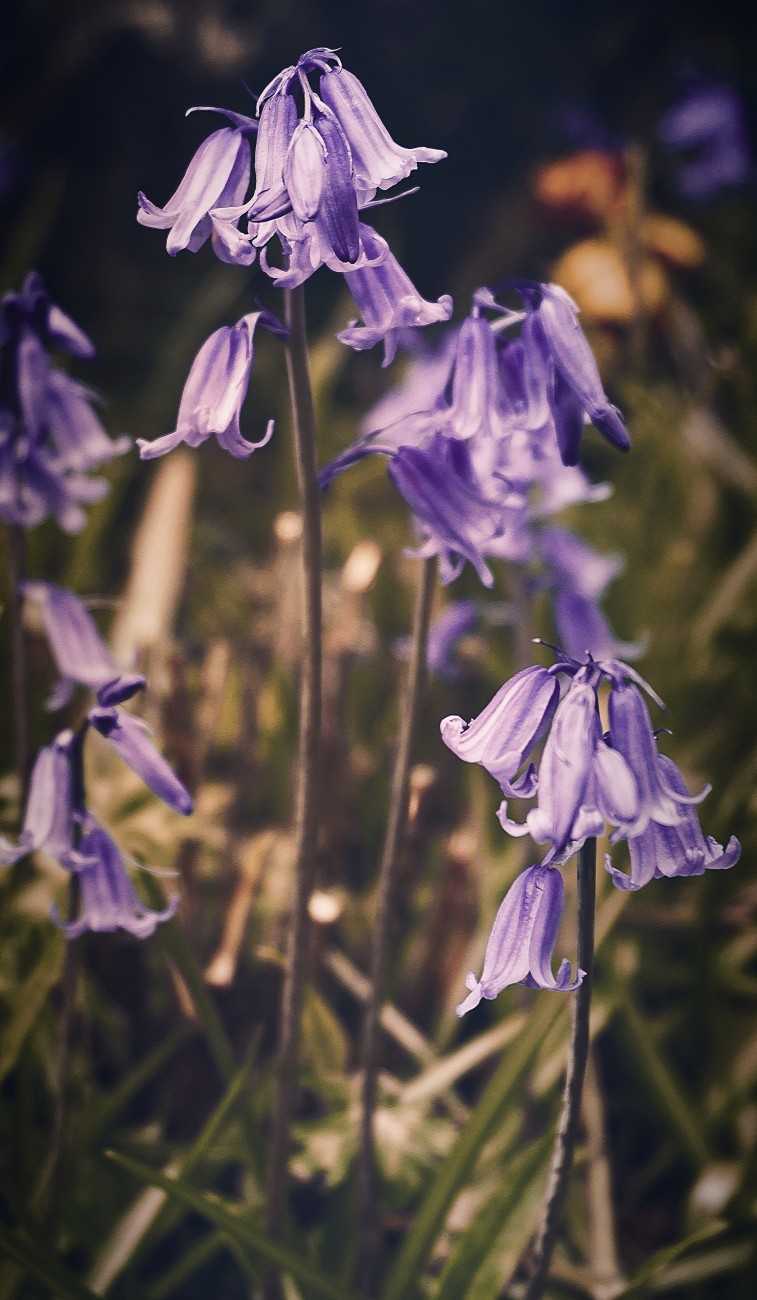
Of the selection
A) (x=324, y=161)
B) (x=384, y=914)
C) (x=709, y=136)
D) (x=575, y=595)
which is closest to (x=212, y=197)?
(x=324, y=161)

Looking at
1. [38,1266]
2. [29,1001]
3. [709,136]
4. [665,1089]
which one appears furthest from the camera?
[709,136]

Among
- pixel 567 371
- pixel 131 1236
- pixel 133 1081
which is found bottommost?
pixel 131 1236

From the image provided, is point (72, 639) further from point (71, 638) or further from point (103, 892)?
point (103, 892)

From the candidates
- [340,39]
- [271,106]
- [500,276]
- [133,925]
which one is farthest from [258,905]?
[340,39]

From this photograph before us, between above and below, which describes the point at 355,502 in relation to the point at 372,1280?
above

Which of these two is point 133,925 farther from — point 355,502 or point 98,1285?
point 355,502

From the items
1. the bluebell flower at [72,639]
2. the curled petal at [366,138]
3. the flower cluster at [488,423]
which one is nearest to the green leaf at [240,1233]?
the bluebell flower at [72,639]

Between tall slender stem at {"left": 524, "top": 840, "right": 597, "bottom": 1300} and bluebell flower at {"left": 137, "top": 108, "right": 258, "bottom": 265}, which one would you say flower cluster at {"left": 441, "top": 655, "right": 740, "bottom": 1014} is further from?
bluebell flower at {"left": 137, "top": 108, "right": 258, "bottom": 265}
